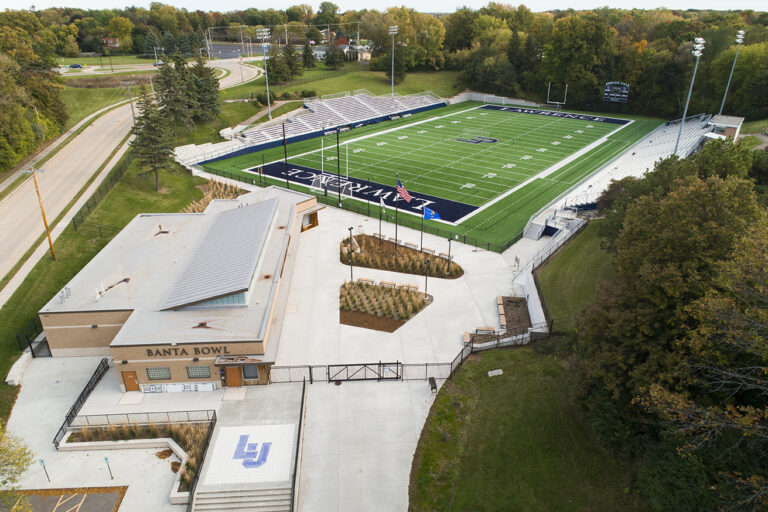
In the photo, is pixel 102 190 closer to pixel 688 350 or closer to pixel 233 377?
pixel 233 377

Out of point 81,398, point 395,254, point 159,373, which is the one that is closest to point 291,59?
point 395,254

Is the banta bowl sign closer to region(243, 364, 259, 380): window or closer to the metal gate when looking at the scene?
region(243, 364, 259, 380): window

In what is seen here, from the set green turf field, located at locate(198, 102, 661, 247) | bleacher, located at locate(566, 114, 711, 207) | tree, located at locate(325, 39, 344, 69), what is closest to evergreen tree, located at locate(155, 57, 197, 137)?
green turf field, located at locate(198, 102, 661, 247)

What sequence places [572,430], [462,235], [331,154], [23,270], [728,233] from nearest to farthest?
[728,233], [572,430], [23,270], [462,235], [331,154]

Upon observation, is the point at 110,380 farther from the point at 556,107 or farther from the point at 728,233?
the point at 556,107

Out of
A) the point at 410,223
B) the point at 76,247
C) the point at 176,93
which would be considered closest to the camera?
the point at 76,247

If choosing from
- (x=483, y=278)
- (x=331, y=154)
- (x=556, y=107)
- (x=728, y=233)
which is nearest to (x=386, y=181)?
(x=331, y=154)
